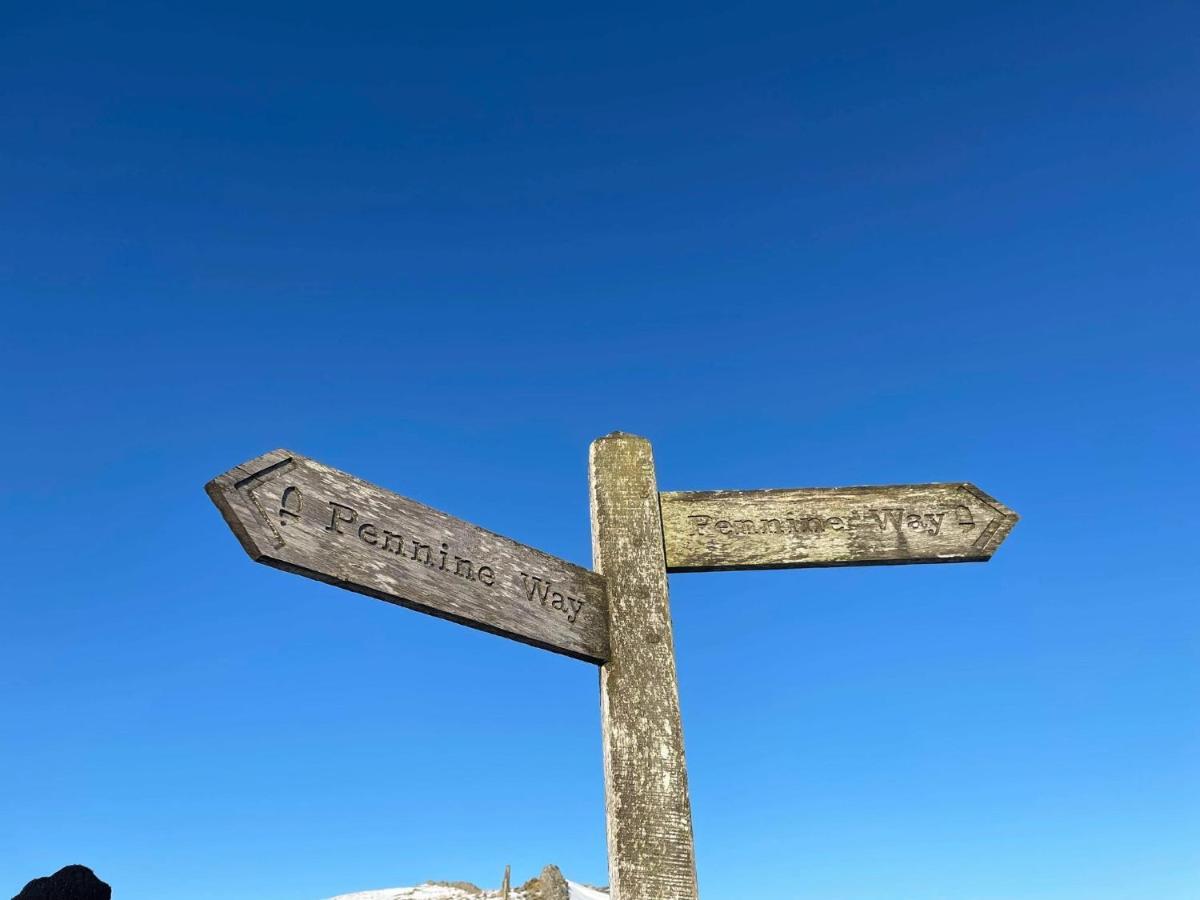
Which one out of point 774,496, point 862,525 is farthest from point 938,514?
point 774,496

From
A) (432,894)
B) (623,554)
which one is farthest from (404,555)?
(432,894)

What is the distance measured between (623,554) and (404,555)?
1131mm

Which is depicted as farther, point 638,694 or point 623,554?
point 623,554

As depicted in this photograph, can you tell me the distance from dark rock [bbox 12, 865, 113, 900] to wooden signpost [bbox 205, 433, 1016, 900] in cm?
754

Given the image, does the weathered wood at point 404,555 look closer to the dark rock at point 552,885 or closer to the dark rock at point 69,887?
the dark rock at point 69,887

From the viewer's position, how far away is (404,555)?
3.84 metres

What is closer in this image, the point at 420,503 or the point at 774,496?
the point at 420,503

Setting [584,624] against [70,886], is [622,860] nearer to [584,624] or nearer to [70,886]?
[584,624]

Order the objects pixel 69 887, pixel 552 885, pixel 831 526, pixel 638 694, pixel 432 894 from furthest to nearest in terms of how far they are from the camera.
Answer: pixel 432 894 < pixel 552 885 < pixel 69 887 < pixel 831 526 < pixel 638 694

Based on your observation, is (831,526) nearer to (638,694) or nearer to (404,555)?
(638,694)

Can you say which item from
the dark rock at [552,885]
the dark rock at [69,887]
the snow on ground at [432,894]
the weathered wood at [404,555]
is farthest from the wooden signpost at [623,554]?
the snow on ground at [432,894]

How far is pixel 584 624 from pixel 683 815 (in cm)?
92

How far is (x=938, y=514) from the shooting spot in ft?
16.2

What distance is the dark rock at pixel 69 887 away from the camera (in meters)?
8.92
